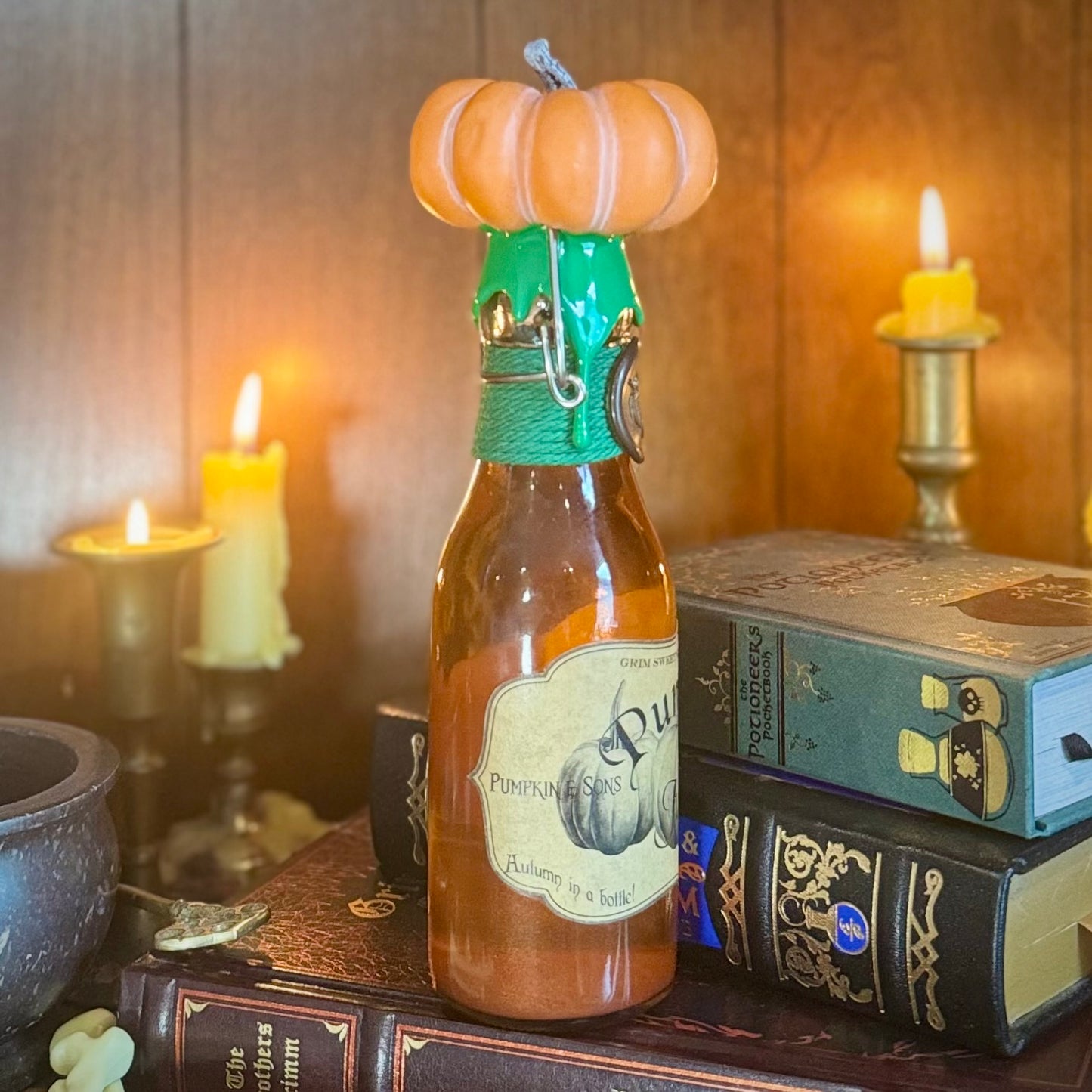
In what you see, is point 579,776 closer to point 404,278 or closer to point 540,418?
point 540,418

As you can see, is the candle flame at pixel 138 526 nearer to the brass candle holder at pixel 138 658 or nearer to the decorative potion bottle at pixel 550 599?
the brass candle holder at pixel 138 658

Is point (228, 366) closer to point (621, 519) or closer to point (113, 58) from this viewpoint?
point (113, 58)

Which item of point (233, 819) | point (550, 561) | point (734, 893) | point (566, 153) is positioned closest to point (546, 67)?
point (566, 153)

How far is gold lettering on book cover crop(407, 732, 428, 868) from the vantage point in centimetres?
68

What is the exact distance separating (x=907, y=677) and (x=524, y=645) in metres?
0.15

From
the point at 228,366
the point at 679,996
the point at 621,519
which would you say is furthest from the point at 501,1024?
the point at 228,366

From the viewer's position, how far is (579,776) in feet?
1.74

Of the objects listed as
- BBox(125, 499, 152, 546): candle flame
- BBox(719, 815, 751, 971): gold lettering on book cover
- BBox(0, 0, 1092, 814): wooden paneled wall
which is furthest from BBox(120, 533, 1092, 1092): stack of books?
BBox(0, 0, 1092, 814): wooden paneled wall

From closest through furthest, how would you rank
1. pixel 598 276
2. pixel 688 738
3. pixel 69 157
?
pixel 598 276 → pixel 688 738 → pixel 69 157

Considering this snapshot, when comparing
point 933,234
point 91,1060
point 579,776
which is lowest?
point 91,1060

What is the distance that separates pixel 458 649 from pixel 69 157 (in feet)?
1.47

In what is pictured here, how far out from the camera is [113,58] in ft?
2.74

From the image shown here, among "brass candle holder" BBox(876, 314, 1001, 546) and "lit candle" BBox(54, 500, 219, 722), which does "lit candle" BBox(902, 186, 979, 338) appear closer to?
"brass candle holder" BBox(876, 314, 1001, 546)

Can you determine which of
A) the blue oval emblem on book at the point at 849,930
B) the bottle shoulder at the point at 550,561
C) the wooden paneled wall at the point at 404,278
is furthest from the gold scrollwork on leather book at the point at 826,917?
the wooden paneled wall at the point at 404,278
